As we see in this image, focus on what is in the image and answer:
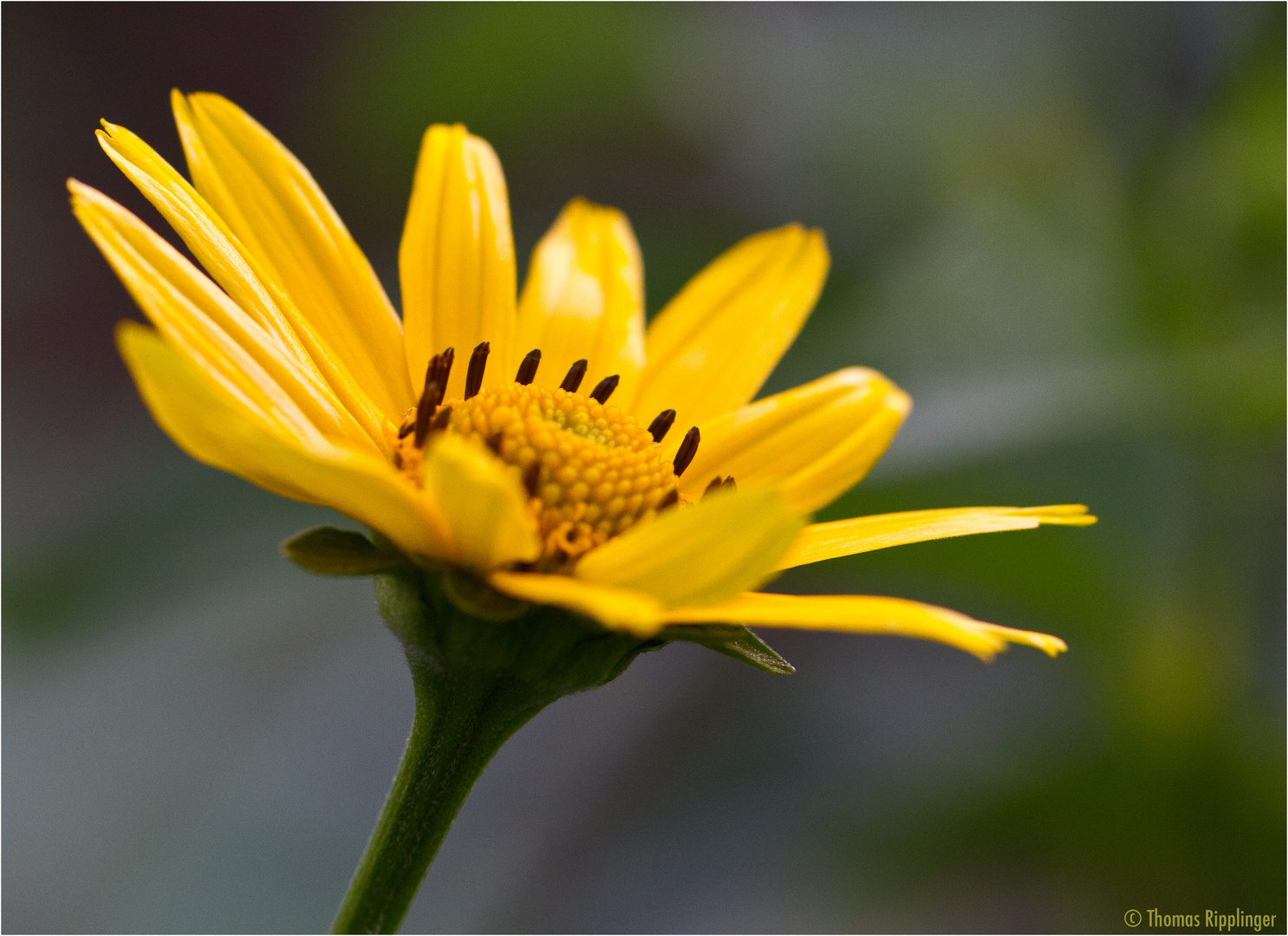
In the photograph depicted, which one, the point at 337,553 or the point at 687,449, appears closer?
the point at 337,553

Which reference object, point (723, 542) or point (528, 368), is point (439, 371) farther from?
point (723, 542)

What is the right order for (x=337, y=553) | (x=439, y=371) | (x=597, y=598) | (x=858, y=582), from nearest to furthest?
(x=597, y=598) < (x=337, y=553) < (x=439, y=371) < (x=858, y=582)

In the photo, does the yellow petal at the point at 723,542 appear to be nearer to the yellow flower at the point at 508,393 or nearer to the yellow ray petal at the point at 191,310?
the yellow flower at the point at 508,393

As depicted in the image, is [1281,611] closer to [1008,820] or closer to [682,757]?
[1008,820]

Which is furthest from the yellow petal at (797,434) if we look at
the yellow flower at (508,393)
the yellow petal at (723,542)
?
the yellow petal at (723,542)

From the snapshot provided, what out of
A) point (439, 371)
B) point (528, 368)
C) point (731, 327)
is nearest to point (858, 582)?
point (731, 327)

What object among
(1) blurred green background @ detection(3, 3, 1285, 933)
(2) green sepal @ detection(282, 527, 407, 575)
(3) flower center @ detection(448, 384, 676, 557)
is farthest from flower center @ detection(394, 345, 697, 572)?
(1) blurred green background @ detection(3, 3, 1285, 933)

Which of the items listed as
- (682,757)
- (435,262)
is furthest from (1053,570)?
(435,262)
